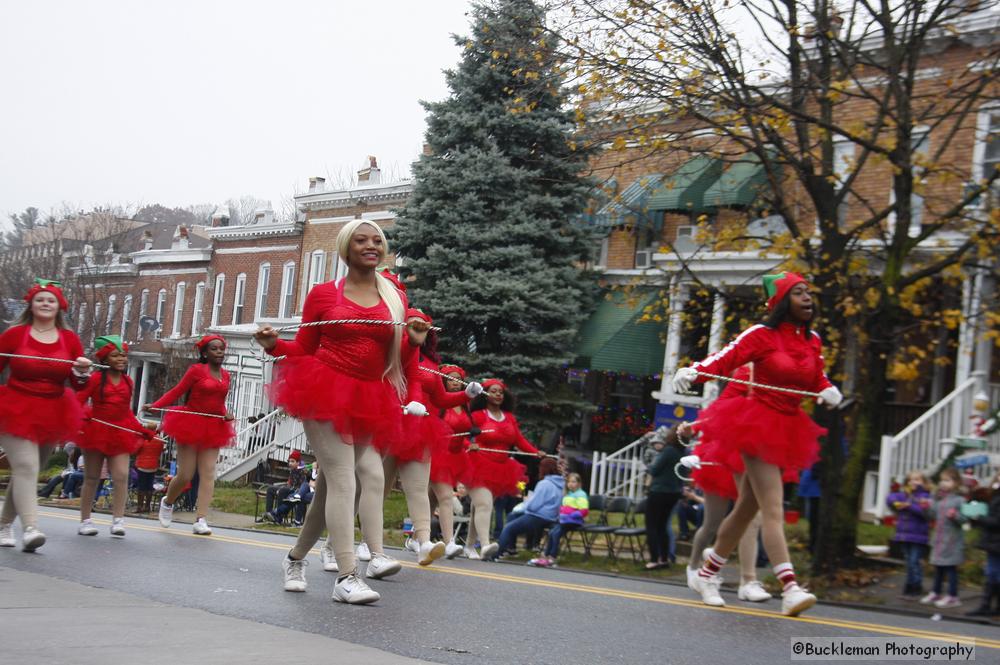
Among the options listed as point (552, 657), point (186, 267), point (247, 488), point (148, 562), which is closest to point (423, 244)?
point (247, 488)

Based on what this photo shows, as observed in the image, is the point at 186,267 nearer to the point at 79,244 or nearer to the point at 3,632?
the point at 79,244

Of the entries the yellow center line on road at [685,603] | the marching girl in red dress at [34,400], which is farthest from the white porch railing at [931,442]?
the marching girl in red dress at [34,400]

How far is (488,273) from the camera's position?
25.7m

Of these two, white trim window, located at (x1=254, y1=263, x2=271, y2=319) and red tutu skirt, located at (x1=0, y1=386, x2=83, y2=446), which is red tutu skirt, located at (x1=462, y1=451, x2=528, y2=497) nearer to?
red tutu skirt, located at (x1=0, y1=386, x2=83, y2=446)

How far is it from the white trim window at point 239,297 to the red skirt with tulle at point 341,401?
126 feet

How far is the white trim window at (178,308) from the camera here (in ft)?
161

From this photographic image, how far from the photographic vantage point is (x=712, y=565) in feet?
30.1

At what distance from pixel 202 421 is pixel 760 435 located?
22.6 feet

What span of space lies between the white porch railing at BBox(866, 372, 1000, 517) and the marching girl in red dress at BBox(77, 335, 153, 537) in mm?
10713

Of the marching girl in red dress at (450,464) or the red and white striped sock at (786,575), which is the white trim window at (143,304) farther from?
the red and white striped sock at (786,575)

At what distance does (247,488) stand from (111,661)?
2742cm

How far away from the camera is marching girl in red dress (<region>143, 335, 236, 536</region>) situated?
42.6 ft

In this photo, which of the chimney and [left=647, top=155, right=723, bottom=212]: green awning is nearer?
[left=647, top=155, right=723, bottom=212]: green awning

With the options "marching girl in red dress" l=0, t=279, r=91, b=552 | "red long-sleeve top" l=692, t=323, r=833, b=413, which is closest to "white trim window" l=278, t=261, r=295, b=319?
"marching girl in red dress" l=0, t=279, r=91, b=552
